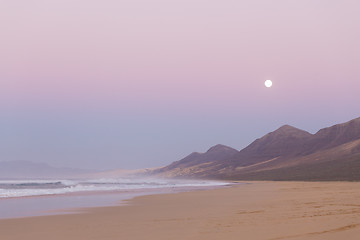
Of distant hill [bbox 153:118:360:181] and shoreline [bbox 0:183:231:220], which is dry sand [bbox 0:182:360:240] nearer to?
shoreline [bbox 0:183:231:220]

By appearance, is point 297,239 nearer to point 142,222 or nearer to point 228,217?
point 228,217

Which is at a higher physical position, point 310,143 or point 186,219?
point 310,143

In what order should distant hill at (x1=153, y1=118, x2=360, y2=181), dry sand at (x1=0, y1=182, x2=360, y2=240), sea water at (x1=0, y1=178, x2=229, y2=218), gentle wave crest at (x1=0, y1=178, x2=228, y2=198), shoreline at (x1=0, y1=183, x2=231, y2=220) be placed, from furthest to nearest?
distant hill at (x1=153, y1=118, x2=360, y2=181) < gentle wave crest at (x1=0, y1=178, x2=228, y2=198) < sea water at (x1=0, y1=178, x2=229, y2=218) < shoreline at (x1=0, y1=183, x2=231, y2=220) < dry sand at (x1=0, y1=182, x2=360, y2=240)

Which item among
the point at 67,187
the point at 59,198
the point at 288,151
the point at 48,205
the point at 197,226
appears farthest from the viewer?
the point at 288,151

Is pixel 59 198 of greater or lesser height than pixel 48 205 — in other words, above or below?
above

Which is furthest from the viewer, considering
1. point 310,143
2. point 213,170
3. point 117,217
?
point 213,170

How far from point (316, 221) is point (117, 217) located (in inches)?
288

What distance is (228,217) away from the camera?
48.4 feet

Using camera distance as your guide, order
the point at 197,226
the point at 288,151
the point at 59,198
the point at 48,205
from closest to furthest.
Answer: the point at 197,226, the point at 48,205, the point at 59,198, the point at 288,151

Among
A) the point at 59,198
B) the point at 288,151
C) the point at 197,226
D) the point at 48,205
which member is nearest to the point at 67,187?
the point at 59,198

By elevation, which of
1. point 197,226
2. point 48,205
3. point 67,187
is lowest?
point 197,226

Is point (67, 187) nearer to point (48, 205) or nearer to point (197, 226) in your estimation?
point (48, 205)

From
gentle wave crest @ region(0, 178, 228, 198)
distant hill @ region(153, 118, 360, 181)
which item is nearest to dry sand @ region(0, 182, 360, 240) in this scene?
gentle wave crest @ region(0, 178, 228, 198)

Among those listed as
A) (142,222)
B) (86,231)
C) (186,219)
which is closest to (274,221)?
(186,219)
